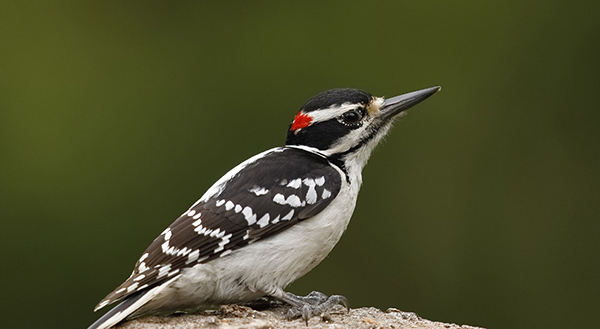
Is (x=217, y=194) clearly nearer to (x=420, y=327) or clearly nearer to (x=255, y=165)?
(x=255, y=165)

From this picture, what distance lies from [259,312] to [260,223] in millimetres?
382

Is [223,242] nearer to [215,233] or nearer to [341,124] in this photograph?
[215,233]

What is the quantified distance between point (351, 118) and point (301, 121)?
0.79 ft

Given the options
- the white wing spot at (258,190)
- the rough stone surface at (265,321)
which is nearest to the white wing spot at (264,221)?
the white wing spot at (258,190)

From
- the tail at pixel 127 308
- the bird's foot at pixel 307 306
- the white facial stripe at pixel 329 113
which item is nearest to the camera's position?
the tail at pixel 127 308

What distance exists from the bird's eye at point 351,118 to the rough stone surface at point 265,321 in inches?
34.0

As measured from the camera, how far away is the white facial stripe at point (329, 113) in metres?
3.37

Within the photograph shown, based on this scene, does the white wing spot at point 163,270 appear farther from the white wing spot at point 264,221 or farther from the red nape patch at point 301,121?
the red nape patch at point 301,121

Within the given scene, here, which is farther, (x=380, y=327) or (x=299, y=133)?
(x=299, y=133)

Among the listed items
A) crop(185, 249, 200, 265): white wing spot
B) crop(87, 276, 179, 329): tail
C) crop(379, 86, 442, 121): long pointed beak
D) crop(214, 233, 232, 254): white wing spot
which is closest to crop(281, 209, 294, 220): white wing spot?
crop(214, 233, 232, 254): white wing spot

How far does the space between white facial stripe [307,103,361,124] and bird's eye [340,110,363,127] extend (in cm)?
2

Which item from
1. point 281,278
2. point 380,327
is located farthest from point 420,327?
point 281,278

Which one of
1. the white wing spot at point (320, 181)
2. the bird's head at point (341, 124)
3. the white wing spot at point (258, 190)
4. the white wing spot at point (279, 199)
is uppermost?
the bird's head at point (341, 124)

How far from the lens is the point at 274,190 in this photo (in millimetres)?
3090
